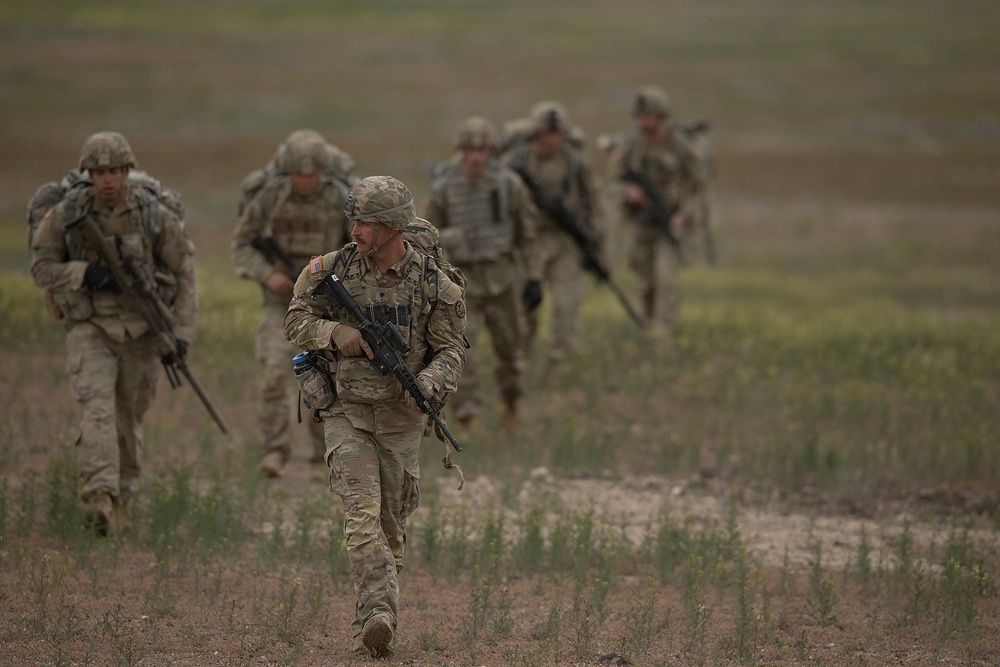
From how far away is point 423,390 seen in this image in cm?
700

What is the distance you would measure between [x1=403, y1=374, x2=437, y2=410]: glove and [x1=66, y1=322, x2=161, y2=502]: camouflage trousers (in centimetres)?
248

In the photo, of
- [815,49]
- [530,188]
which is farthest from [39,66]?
[530,188]

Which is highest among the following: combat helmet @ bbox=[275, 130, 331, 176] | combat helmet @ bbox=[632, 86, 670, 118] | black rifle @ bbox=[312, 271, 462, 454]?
combat helmet @ bbox=[632, 86, 670, 118]

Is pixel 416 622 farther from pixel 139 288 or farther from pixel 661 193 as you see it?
pixel 661 193

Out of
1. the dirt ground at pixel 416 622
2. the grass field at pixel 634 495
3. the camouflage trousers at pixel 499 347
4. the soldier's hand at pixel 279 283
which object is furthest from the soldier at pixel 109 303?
the camouflage trousers at pixel 499 347

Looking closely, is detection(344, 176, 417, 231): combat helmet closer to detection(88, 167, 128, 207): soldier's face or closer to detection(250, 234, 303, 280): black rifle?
detection(88, 167, 128, 207): soldier's face

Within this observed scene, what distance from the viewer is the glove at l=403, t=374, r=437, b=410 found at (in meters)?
7.00

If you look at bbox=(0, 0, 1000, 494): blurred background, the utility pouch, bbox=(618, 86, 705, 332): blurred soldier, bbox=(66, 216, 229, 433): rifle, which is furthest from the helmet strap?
bbox=(618, 86, 705, 332): blurred soldier

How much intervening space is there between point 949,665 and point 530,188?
7.14 m

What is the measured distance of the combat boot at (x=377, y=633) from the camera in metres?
6.74

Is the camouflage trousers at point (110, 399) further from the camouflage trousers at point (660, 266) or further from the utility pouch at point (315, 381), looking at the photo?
the camouflage trousers at point (660, 266)

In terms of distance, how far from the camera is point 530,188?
13.7 metres

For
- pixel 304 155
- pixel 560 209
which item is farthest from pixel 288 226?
pixel 560 209

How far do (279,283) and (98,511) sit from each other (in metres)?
2.46
